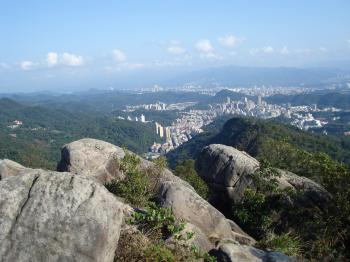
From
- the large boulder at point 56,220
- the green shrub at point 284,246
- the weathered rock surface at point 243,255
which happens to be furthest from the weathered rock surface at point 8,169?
the green shrub at point 284,246

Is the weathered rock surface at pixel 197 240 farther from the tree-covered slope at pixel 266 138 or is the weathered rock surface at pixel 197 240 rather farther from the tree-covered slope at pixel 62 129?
the tree-covered slope at pixel 62 129

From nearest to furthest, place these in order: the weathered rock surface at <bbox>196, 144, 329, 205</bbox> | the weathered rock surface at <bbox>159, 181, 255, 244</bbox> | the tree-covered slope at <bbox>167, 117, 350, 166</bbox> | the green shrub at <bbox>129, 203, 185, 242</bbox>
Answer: the green shrub at <bbox>129, 203, 185, 242</bbox> < the weathered rock surface at <bbox>159, 181, 255, 244</bbox> < the weathered rock surface at <bbox>196, 144, 329, 205</bbox> < the tree-covered slope at <bbox>167, 117, 350, 166</bbox>

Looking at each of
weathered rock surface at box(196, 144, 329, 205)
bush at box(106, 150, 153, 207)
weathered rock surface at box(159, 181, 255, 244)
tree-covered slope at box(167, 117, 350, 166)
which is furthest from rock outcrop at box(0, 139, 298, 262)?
tree-covered slope at box(167, 117, 350, 166)

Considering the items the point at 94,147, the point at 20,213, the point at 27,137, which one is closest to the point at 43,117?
the point at 27,137

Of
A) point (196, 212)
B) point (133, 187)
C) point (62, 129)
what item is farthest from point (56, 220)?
point (62, 129)

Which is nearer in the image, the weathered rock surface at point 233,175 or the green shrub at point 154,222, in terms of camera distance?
the green shrub at point 154,222

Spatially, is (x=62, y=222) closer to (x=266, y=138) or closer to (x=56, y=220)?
(x=56, y=220)

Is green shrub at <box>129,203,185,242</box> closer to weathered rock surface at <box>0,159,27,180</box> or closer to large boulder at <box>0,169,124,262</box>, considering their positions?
large boulder at <box>0,169,124,262</box>
